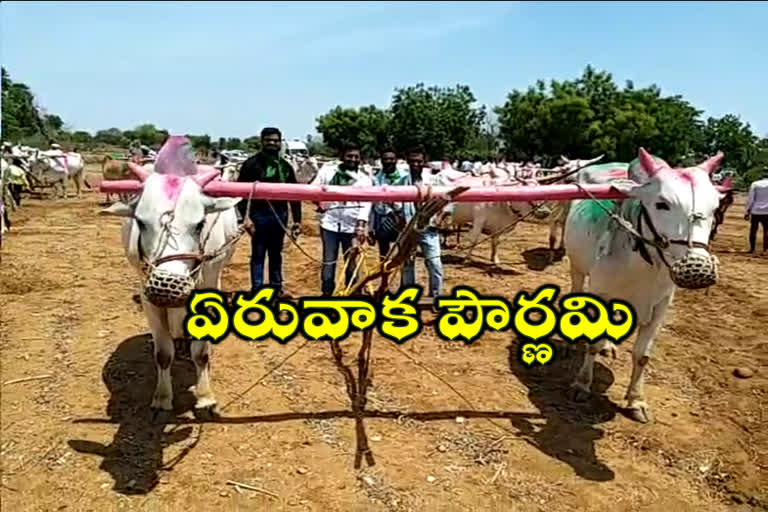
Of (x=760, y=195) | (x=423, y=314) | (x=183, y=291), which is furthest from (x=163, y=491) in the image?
(x=760, y=195)

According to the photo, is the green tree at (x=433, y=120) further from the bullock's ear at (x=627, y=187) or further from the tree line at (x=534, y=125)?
the bullock's ear at (x=627, y=187)

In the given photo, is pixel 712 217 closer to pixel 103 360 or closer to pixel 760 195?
pixel 103 360

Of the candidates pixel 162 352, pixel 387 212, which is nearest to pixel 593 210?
pixel 387 212

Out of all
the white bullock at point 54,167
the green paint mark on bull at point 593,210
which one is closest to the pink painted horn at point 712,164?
the green paint mark on bull at point 593,210

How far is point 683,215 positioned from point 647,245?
38cm

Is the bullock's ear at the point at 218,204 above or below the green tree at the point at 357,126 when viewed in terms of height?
below

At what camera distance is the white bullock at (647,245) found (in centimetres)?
383

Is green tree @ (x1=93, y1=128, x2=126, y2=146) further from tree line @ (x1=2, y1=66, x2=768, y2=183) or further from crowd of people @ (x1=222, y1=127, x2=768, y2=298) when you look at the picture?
crowd of people @ (x1=222, y1=127, x2=768, y2=298)

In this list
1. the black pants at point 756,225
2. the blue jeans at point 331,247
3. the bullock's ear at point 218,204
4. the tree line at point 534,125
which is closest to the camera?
the bullock's ear at point 218,204

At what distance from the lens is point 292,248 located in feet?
34.9

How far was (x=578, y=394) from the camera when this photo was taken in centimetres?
509

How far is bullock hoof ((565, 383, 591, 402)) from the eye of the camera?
5.06m

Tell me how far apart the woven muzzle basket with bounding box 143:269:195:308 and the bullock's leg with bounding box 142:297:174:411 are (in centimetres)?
93

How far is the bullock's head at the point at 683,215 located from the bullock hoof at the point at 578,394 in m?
1.45
